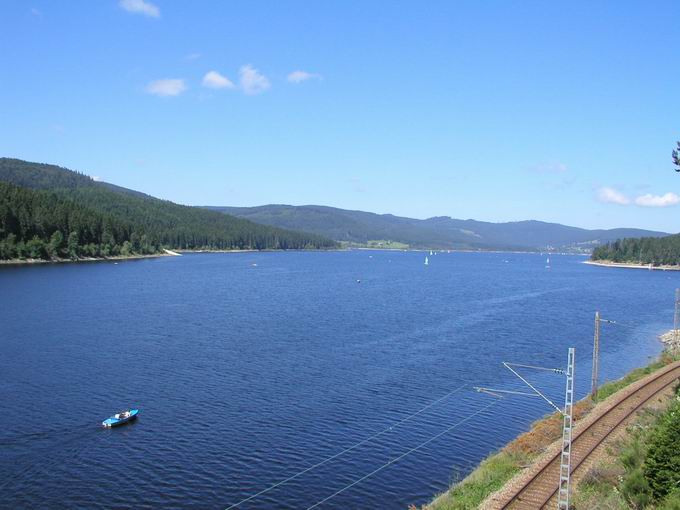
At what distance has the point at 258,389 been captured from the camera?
2082 inches

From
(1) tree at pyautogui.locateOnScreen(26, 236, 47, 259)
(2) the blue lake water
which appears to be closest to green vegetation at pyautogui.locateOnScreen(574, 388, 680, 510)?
(2) the blue lake water

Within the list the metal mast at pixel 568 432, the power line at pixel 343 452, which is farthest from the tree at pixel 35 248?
the metal mast at pixel 568 432

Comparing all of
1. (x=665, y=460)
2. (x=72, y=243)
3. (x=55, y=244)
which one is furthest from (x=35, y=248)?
(x=665, y=460)

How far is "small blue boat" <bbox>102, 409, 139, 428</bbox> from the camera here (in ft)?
138

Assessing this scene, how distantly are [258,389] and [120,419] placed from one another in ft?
44.4

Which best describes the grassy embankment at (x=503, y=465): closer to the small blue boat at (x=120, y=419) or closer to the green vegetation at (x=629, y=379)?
the green vegetation at (x=629, y=379)

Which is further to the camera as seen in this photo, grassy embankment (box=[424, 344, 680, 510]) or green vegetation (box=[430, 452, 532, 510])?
grassy embankment (box=[424, 344, 680, 510])

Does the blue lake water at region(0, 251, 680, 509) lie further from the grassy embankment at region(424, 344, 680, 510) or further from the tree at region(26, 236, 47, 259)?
the tree at region(26, 236, 47, 259)

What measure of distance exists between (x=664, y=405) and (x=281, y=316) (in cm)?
6413

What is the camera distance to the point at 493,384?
57156 mm

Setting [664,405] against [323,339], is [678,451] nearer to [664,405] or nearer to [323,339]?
[664,405]

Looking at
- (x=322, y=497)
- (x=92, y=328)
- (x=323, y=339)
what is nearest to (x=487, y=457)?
(x=322, y=497)

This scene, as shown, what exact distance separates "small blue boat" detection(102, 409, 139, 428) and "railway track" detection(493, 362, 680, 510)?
27.7 meters

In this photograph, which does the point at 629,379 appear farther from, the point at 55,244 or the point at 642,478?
the point at 55,244
